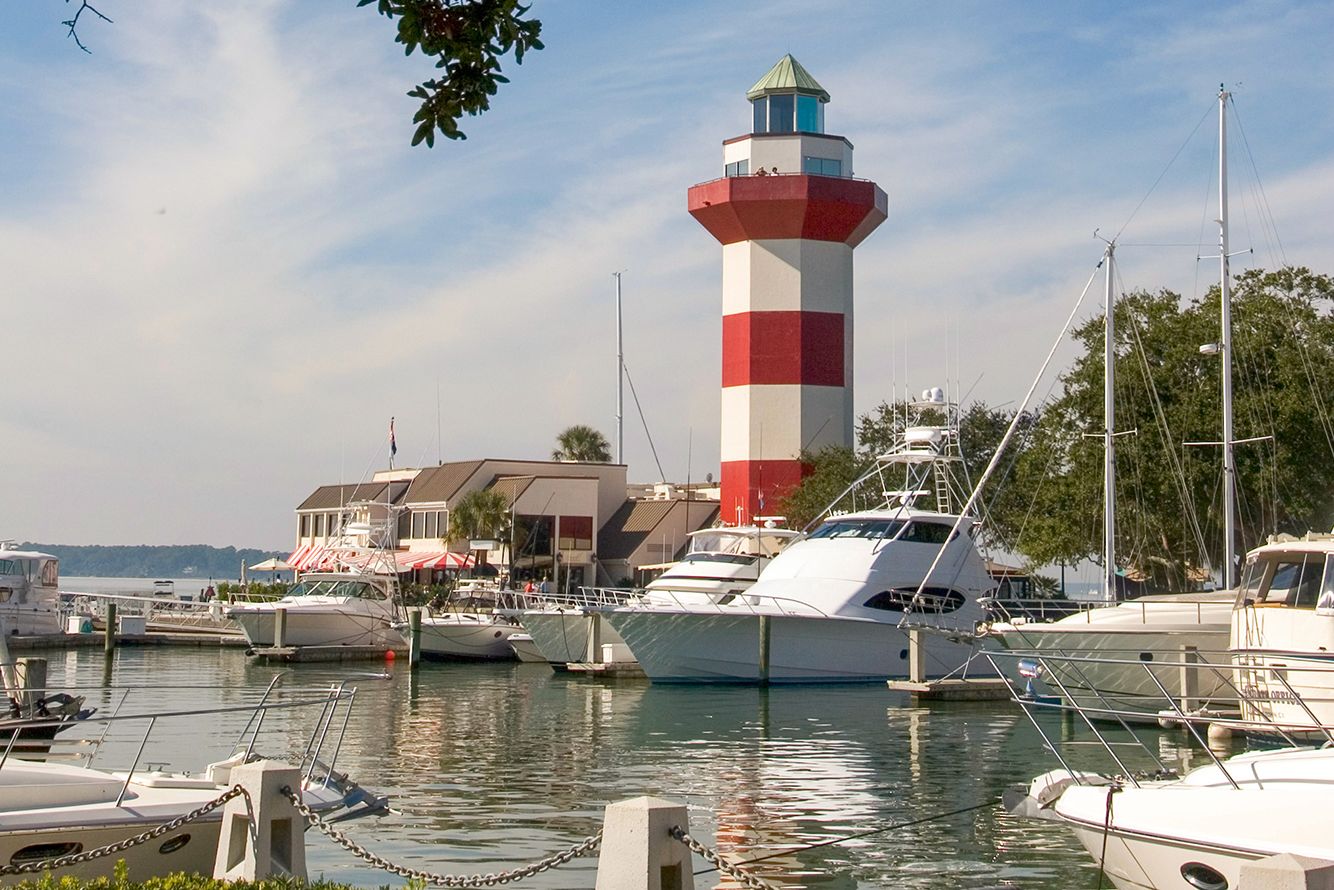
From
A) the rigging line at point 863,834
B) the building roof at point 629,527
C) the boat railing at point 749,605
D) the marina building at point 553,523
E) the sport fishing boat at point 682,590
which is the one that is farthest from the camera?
the building roof at point 629,527

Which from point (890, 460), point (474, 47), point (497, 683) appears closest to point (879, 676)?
point (890, 460)

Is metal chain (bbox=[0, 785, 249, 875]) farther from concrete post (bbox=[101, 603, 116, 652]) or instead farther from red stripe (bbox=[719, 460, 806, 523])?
red stripe (bbox=[719, 460, 806, 523])

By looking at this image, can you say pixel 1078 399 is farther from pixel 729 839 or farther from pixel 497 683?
pixel 729 839

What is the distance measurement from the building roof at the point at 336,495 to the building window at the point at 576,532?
1129 centimetres

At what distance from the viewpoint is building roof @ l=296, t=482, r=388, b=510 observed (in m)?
69.6

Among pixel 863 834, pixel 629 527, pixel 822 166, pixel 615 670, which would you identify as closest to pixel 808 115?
pixel 822 166

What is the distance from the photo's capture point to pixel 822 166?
5200cm

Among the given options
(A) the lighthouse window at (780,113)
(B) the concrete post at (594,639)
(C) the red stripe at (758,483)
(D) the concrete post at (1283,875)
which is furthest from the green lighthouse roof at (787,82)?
(D) the concrete post at (1283,875)

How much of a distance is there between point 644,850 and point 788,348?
1670 inches

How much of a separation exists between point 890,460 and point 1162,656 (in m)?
13.3

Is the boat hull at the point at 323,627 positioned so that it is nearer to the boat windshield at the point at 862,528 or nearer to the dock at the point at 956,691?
the boat windshield at the point at 862,528

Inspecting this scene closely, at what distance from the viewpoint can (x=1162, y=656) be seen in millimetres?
24312

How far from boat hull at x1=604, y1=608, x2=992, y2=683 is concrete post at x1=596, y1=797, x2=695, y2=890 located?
24.5 meters

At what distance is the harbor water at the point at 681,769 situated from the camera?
44.4 feet
